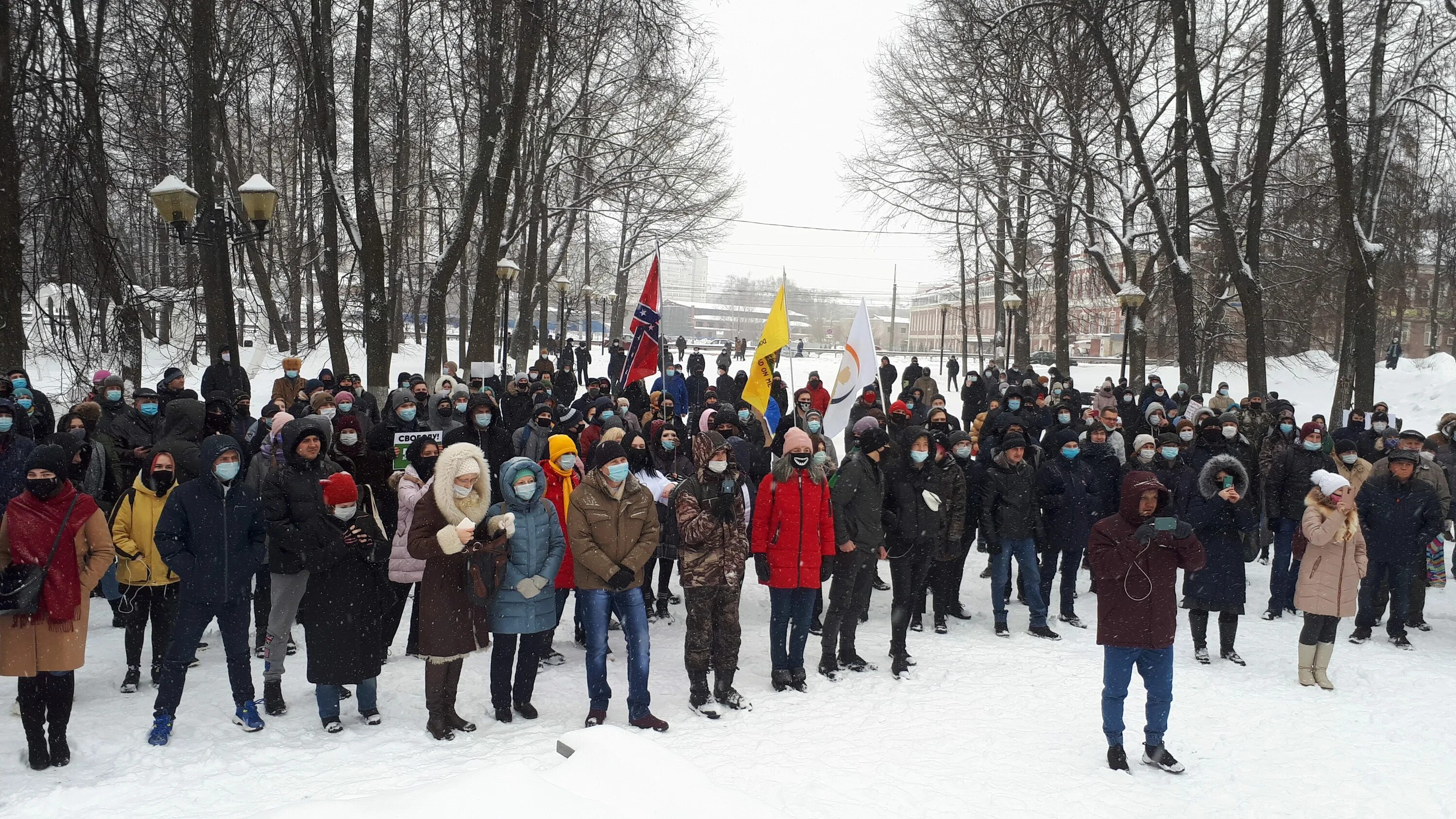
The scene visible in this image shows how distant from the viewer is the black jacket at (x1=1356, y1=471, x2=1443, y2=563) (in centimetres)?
840

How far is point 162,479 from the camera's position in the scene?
20.4 feet

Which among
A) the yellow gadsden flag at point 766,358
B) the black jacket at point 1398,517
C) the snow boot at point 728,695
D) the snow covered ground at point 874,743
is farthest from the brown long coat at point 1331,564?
the yellow gadsden flag at point 766,358

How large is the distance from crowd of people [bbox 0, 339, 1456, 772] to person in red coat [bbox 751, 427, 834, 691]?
0.02 metres

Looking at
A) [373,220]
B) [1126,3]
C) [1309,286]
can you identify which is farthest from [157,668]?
[1309,286]

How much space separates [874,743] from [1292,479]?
5.88 metres

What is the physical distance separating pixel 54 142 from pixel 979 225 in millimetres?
23805

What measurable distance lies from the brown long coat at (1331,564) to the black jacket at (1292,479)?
186 centimetres

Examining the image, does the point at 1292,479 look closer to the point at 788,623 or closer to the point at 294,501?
the point at 788,623

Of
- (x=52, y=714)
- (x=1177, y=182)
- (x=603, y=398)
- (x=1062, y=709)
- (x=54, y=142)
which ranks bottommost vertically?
(x=1062, y=709)

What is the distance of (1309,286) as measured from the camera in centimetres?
2753

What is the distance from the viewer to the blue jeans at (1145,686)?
569 cm

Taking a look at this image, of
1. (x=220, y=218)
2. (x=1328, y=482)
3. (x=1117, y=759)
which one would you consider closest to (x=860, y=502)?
(x=1117, y=759)

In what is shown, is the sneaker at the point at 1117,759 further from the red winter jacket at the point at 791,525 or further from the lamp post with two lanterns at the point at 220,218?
the lamp post with two lanterns at the point at 220,218

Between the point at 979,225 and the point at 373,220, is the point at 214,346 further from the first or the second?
the point at 979,225
